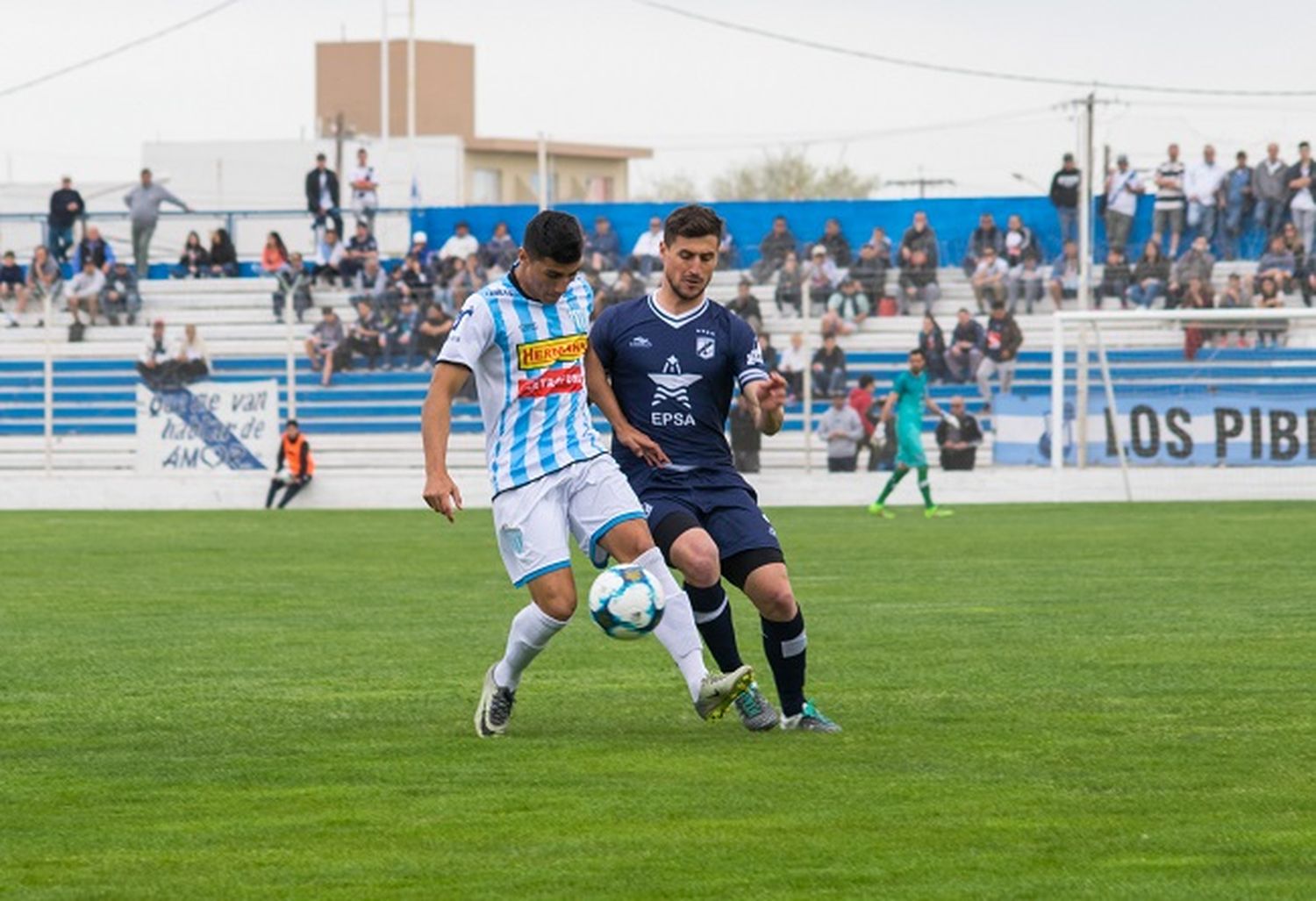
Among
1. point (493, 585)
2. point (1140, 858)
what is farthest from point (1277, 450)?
point (1140, 858)

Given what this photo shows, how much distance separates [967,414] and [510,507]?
74.7ft

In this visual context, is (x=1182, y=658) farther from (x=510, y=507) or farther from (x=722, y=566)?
Result: (x=510, y=507)

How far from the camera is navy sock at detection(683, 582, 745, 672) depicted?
916 cm

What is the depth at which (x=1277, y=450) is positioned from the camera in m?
29.8

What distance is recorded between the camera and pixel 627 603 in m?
8.54

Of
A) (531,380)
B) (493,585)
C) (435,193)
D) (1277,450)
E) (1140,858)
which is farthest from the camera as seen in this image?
(435,193)

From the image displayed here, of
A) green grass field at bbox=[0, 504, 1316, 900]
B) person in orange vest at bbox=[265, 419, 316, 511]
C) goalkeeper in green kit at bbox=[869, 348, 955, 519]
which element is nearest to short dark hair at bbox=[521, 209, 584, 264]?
green grass field at bbox=[0, 504, 1316, 900]

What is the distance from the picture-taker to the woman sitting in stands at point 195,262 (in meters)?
38.2

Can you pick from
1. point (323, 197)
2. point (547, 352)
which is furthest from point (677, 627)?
point (323, 197)

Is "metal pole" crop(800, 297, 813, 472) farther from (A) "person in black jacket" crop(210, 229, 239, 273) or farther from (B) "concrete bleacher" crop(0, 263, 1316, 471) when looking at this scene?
(A) "person in black jacket" crop(210, 229, 239, 273)

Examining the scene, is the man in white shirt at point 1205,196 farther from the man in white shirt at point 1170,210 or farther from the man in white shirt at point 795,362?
the man in white shirt at point 795,362

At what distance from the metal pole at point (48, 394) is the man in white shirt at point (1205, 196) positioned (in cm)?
1546

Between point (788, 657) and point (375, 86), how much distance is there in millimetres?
80675

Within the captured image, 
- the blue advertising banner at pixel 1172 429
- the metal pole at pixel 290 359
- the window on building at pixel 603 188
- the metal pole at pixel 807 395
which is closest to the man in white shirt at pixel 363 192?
the metal pole at pixel 290 359
